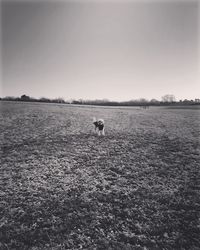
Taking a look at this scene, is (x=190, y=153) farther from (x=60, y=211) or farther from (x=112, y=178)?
(x=60, y=211)

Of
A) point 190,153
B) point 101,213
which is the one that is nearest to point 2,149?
point 101,213

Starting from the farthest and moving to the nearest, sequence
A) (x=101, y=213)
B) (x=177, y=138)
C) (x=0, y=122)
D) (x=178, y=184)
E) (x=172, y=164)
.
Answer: (x=0, y=122)
(x=177, y=138)
(x=172, y=164)
(x=178, y=184)
(x=101, y=213)

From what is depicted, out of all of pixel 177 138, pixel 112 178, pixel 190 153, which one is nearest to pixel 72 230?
pixel 112 178

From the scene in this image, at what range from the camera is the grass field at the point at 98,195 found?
19.3ft

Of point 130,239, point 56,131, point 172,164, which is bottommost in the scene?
point 130,239

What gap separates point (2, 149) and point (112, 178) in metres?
9.20

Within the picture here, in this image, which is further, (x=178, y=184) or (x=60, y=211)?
(x=178, y=184)

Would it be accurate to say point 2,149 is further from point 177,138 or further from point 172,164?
point 177,138

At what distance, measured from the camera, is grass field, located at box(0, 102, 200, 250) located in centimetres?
588

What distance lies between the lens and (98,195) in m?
8.16

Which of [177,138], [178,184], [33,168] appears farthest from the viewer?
[177,138]

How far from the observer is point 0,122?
21.4m

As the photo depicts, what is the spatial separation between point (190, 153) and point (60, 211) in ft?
37.1

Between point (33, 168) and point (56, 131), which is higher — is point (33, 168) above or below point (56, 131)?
below
